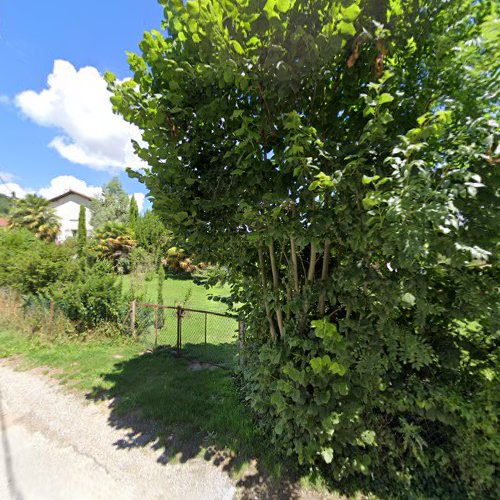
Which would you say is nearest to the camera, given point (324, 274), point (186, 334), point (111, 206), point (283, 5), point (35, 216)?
point (283, 5)

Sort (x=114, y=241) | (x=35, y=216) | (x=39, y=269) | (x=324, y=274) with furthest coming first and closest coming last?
(x=35, y=216), (x=114, y=241), (x=39, y=269), (x=324, y=274)

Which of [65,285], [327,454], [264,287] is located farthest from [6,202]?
[327,454]

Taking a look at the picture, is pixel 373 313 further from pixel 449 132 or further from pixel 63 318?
pixel 63 318

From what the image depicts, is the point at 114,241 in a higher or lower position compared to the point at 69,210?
lower

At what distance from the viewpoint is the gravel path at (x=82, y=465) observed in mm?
2387

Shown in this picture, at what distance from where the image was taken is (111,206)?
31141 mm

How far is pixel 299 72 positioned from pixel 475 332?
8.20ft

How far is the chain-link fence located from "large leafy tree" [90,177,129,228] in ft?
80.3

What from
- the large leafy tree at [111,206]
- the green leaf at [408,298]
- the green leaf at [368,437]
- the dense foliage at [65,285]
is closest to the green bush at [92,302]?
the dense foliage at [65,285]

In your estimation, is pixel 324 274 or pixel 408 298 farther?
pixel 324 274

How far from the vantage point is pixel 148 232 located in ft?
65.6

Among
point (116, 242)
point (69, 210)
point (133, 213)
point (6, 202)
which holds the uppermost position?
point (69, 210)

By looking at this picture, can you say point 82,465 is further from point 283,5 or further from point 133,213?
point 133,213

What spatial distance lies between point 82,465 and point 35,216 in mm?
22858
